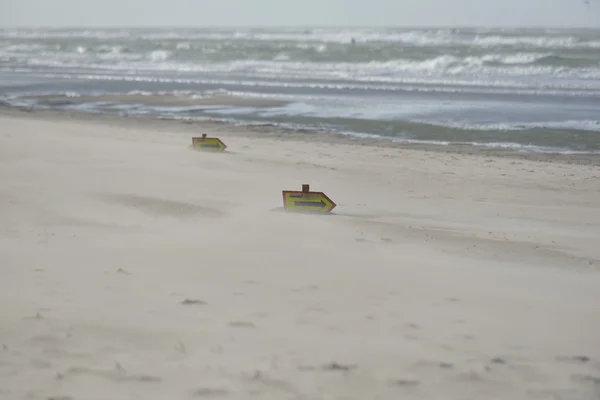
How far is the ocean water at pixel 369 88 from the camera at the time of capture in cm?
1561

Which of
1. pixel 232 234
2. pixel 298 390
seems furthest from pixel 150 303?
pixel 232 234

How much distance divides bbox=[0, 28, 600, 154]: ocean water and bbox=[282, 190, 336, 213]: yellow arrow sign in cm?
658

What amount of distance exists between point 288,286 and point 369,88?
68.3 ft

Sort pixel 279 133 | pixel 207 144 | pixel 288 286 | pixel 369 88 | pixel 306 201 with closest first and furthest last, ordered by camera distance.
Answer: pixel 288 286
pixel 306 201
pixel 207 144
pixel 279 133
pixel 369 88

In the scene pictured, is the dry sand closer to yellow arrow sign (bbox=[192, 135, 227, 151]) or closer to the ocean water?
yellow arrow sign (bbox=[192, 135, 227, 151])

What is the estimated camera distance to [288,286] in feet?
16.7

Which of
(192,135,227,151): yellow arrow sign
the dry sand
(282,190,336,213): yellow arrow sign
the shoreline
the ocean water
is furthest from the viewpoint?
the ocean water

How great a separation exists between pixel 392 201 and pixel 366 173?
5.56 ft

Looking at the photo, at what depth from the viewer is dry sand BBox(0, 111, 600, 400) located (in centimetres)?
372

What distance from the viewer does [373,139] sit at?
46.1 ft

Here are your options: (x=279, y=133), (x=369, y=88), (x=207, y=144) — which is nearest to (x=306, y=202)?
(x=207, y=144)

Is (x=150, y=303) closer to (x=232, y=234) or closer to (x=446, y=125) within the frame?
(x=232, y=234)

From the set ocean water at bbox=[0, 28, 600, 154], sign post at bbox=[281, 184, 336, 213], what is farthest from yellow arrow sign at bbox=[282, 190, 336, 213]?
ocean water at bbox=[0, 28, 600, 154]

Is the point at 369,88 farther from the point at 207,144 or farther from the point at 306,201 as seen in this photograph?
the point at 306,201
